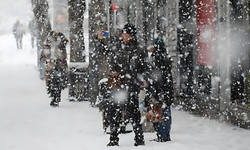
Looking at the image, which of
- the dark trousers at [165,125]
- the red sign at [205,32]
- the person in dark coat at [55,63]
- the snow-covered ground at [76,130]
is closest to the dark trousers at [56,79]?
the person in dark coat at [55,63]

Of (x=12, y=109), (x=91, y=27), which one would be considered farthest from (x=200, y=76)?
(x=12, y=109)

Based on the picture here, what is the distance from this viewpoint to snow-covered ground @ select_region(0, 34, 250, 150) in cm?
711

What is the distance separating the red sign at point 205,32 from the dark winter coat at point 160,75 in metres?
2.94

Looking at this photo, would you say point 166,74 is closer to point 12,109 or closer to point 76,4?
point 12,109

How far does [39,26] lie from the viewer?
1711cm

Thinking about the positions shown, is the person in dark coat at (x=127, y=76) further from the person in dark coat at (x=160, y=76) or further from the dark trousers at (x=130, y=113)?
the person in dark coat at (x=160, y=76)

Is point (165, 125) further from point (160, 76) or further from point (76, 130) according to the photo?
point (76, 130)

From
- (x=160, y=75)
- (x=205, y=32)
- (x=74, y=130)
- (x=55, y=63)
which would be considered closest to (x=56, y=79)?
(x=55, y=63)

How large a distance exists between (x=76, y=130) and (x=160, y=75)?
8.09 ft

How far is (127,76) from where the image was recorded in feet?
22.2

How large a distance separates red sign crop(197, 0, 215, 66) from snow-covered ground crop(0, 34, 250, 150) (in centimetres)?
140

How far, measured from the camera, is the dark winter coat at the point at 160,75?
6.91 m

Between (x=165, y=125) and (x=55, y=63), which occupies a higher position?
(x=55, y=63)

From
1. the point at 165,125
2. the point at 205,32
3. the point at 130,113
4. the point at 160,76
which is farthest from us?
the point at 205,32
